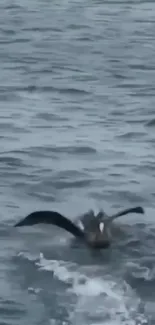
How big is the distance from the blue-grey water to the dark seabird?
0.17m

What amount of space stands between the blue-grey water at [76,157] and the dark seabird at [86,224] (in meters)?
0.17

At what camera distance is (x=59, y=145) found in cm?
2119

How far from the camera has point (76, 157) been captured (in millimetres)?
20562

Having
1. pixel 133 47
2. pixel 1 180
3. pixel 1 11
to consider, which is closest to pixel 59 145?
pixel 1 180

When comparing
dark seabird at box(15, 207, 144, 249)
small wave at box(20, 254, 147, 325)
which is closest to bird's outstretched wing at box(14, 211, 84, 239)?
dark seabird at box(15, 207, 144, 249)

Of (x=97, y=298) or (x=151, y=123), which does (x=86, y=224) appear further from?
(x=151, y=123)

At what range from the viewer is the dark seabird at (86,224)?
16.2 meters

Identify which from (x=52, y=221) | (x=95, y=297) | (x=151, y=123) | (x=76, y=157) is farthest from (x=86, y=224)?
(x=151, y=123)

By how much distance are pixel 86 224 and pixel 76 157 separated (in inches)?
164

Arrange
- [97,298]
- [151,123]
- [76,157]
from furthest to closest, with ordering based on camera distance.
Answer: [151,123]
[76,157]
[97,298]

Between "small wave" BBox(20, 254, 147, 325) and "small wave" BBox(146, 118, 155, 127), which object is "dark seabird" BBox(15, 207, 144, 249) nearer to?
"small wave" BBox(20, 254, 147, 325)

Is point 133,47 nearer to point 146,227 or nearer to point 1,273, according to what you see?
point 146,227

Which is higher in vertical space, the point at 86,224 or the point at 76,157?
the point at 86,224

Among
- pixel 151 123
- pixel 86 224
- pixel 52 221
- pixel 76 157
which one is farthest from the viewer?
pixel 151 123
